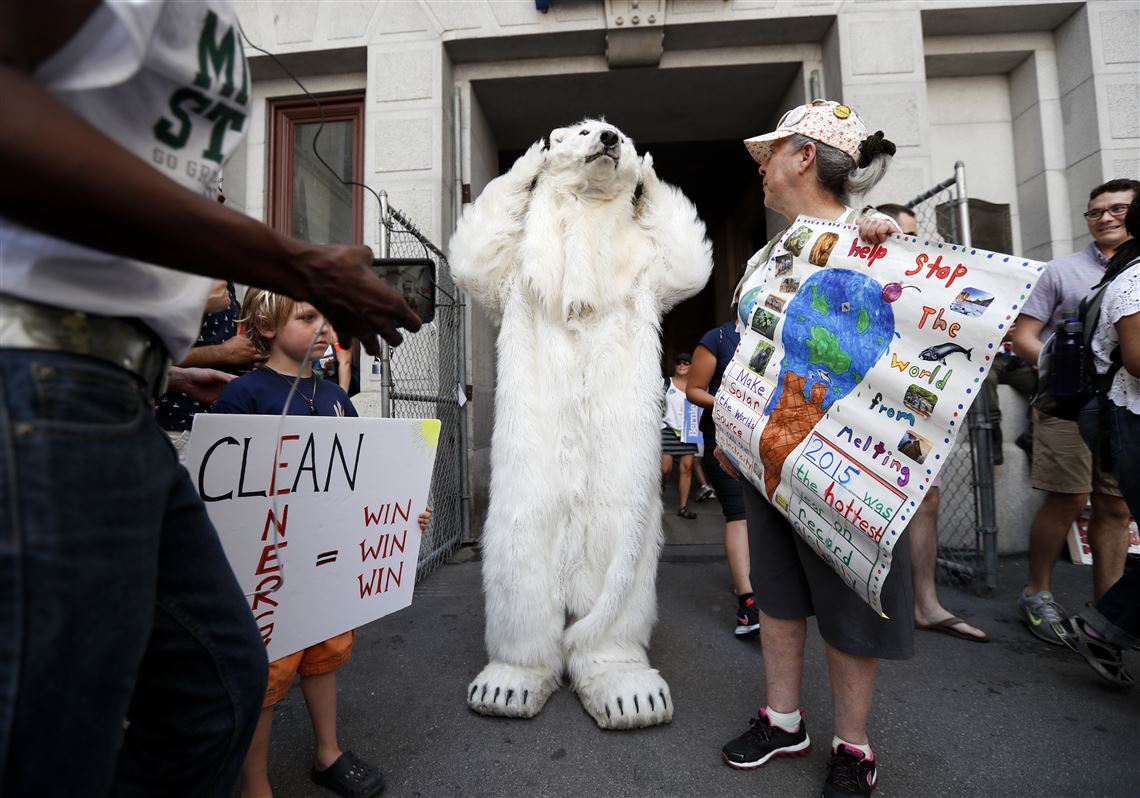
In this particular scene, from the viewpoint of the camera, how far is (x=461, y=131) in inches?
189

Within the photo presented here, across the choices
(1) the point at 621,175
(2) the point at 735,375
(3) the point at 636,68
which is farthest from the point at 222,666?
(3) the point at 636,68

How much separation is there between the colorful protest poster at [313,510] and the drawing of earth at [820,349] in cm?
115

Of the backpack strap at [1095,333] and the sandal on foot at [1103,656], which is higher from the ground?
the backpack strap at [1095,333]

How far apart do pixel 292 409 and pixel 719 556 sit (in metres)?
3.36

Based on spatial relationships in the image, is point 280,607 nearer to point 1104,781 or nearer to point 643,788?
point 643,788

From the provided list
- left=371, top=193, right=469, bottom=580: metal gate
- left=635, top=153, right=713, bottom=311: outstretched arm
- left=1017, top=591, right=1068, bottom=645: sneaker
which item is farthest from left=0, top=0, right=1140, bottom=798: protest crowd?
left=371, top=193, right=469, bottom=580: metal gate

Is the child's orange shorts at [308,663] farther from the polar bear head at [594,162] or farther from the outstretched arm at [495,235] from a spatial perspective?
Result: the polar bear head at [594,162]

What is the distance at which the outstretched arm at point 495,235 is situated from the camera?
98.4 inches

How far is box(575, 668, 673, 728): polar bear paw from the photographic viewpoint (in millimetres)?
2064

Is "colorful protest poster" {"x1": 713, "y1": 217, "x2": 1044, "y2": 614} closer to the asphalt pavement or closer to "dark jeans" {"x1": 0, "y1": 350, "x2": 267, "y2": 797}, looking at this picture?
the asphalt pavement

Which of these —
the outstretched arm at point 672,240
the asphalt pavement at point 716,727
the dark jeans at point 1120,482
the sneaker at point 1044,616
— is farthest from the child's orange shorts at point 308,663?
the sneaker at point 1044,616

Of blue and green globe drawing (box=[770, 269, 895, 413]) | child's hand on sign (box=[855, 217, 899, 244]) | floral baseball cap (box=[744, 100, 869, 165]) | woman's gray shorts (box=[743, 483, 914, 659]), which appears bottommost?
woman's gray shorts (box=[743, 483, 914, 659])

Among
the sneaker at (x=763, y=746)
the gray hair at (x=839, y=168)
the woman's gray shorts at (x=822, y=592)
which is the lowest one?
the sneaker at (x=763, y=746)

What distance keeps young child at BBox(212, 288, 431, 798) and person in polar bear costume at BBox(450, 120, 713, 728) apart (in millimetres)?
539
